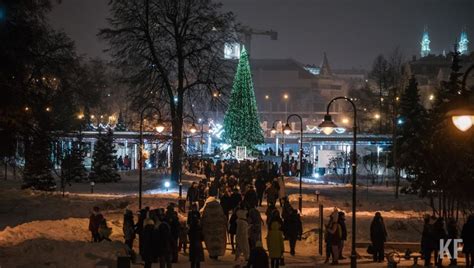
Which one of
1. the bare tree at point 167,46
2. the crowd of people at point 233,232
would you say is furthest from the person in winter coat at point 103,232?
the bare tree at point 167,46

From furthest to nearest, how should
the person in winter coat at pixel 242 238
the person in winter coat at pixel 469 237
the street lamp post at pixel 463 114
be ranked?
the person in winter coat at pixel 242 238, the person in winter coat at pixel 469 237, the street lamp post at pixel 463 114

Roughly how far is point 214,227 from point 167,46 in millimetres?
29415

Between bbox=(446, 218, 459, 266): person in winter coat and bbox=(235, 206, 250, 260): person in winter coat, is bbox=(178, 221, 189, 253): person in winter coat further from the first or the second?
bbox=(446, 218, 459, 266): person in winter coat

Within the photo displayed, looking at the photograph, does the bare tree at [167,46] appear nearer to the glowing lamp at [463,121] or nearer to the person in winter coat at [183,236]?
the person in winter coat at [183,236]

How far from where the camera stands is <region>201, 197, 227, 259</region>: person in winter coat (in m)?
19.3

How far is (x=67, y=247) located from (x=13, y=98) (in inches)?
308

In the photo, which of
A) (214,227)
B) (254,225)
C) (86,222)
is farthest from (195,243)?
(86,222)

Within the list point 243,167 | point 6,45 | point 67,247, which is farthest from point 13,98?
point 243,167

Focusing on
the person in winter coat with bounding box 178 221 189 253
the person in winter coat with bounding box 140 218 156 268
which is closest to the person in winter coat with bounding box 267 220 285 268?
the person in winter coat with bounding box 140 218 156 268

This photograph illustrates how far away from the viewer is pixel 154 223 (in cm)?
1675

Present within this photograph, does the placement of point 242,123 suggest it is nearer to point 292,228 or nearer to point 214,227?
point 292,228

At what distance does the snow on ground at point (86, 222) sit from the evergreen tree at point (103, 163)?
3997 millimetres

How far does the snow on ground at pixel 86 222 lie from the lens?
684 inches

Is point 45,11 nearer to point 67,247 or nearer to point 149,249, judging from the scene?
point 67,247
